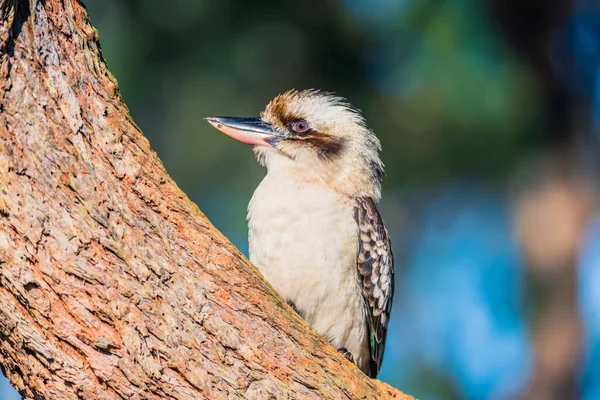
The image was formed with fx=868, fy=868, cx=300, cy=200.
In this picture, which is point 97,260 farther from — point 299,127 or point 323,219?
point 299,127

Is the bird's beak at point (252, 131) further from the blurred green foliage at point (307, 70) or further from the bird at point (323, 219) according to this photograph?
the blurred green foliage at point (307, 70)

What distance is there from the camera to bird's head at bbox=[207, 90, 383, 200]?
13.3 feet

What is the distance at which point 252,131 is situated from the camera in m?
4.10

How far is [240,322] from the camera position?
8.32 ft

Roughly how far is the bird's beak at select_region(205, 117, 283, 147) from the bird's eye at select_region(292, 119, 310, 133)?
100 millimetres

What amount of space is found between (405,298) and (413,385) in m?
1.32

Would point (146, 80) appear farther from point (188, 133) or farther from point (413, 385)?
point (413, 385)

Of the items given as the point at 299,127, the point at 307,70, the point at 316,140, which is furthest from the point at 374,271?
the point at 307,70

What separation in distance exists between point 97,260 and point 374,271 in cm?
185

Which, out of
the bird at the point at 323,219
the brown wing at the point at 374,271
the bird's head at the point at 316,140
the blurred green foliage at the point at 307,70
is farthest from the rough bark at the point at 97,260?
the blurred green foliage at the point at 307,70

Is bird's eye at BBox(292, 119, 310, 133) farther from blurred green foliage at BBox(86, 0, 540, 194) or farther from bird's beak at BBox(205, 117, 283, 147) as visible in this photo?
blurred green foliage at BBox(86, 0, 540, 194)

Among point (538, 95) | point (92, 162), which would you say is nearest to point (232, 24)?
point (538, 95)

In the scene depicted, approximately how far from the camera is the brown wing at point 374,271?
391cm

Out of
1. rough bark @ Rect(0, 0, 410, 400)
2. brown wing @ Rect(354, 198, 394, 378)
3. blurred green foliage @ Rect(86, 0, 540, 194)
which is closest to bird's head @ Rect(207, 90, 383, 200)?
brown wing @ Rect(354, 198, 394, 378)
